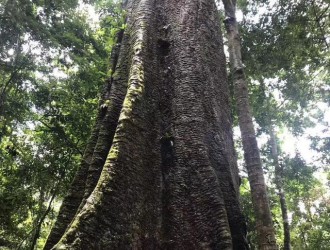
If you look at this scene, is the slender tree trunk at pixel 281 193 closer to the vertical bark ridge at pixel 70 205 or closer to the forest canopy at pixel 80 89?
the forest canopy at pixel 80 89

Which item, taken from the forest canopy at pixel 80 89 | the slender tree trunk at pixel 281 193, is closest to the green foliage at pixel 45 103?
the forest canopy at pixel 80 89

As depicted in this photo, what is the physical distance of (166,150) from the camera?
10.3ft

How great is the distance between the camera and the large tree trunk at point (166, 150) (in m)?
2.40

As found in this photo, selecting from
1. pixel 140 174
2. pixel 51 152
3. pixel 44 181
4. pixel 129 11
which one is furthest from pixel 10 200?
pixel 140 174

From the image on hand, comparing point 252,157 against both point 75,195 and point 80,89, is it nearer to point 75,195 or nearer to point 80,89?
point 75,195

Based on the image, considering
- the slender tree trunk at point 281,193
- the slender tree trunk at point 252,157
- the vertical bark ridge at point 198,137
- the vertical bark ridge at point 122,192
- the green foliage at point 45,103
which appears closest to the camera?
the vertical bark ridge at point 122,192

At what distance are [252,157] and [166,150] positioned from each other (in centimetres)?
187

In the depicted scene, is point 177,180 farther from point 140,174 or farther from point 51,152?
point 51,152

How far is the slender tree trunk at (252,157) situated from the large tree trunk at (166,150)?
3.05 feet

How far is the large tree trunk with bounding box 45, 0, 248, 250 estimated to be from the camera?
240 cm

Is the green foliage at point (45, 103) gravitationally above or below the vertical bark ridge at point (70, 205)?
above

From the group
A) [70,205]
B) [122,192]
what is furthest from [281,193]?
[122,192]

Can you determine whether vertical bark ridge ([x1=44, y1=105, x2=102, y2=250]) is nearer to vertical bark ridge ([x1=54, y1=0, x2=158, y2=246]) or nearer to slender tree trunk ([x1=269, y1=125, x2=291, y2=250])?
vertical bark ridge ([x1=54, y1=0, x2=158, y2=246])

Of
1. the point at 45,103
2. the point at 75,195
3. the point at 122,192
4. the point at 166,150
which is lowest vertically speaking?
the point at 122,192
